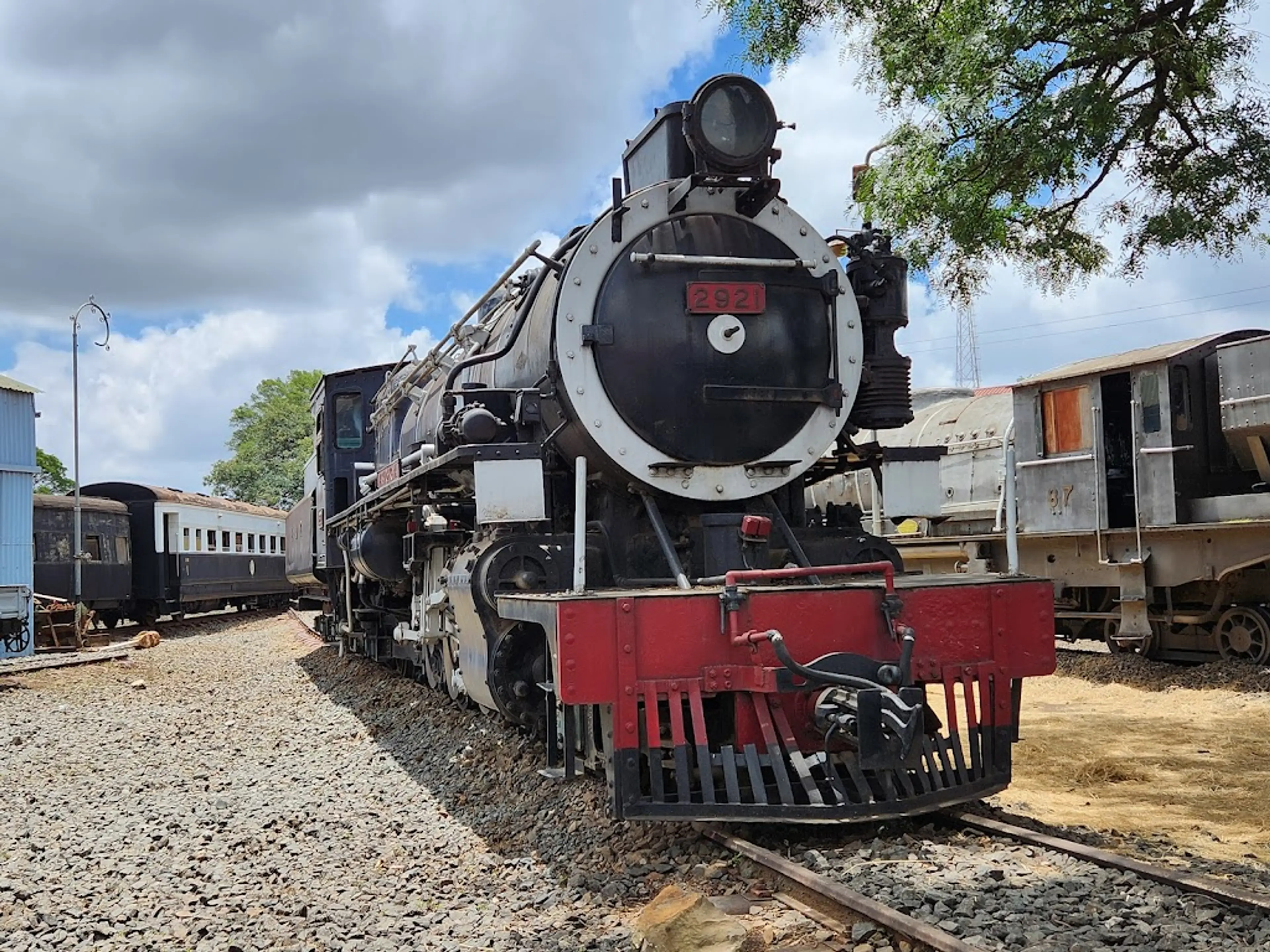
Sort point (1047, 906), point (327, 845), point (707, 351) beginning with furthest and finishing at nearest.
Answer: point (707, 351)
point (327, 845)
point (1047, 906)

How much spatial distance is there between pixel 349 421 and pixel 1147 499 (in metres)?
8.19

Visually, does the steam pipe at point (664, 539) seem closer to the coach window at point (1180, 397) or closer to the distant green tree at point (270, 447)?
the coach window at point (1180, 397)

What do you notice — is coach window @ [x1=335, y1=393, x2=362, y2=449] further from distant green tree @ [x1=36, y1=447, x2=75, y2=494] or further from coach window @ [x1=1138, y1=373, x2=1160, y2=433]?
distant green tree @ [x1=36, y1=447, x2=75, y2=494]

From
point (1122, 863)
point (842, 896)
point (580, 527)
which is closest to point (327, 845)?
point (580, 527)

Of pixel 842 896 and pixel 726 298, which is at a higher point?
pixel 726 298

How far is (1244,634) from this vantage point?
981 cm

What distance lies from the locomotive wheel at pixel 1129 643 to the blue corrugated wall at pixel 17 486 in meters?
13.9

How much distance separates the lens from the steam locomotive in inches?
173

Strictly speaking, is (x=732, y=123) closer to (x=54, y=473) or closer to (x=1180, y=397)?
(x=1180, y=397)

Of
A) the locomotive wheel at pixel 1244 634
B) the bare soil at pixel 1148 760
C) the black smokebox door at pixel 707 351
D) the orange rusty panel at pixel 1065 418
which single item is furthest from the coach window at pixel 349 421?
the locomotive wheel at pixel 1244 634

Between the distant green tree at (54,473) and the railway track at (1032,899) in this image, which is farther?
the distant green tree at (54,473)

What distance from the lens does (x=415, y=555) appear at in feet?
24.3

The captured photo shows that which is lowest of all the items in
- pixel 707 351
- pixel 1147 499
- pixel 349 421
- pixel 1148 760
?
pixel 1148 760

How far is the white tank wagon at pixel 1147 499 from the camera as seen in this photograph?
950 centimetres
